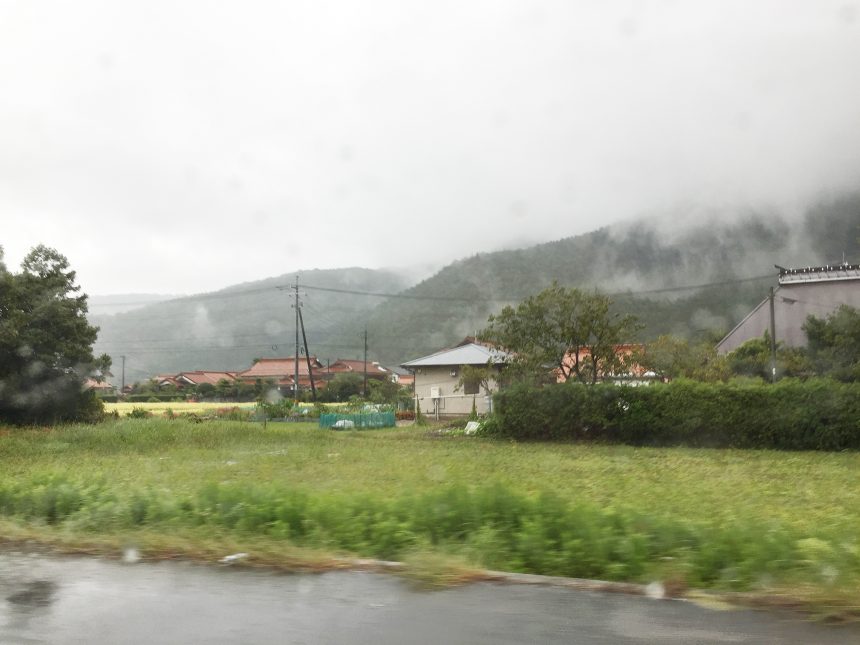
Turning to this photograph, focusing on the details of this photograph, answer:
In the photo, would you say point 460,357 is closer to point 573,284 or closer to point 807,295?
point 573,284

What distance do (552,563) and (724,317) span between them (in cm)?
6820

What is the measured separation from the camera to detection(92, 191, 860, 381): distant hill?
65.8 m

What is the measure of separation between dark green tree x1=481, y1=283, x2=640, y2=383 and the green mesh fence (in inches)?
458

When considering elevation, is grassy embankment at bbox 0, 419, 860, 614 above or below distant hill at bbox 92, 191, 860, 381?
below

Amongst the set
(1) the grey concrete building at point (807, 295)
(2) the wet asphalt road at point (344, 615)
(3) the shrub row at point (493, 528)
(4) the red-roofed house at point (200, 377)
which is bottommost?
(2) the wet asphalt road at point (344, 615)

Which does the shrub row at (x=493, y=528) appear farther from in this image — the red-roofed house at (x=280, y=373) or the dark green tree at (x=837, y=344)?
the red-roofed house at (x=280, y=373)

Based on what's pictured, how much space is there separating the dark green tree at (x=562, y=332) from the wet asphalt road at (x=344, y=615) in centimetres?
2602

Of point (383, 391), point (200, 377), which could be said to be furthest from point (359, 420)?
point (200, 377)

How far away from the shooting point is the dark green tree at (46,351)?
117 ft

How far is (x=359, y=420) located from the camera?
137ft

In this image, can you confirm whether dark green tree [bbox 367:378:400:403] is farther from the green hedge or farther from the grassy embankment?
the grassy embankment

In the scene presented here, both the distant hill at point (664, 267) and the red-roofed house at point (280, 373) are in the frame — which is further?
the red-roofed house at point (280, 373)

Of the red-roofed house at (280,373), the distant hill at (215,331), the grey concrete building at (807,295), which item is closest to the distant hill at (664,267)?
the grey concrete building at (807,295)

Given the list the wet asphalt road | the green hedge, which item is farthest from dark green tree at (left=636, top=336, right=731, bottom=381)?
the wet asphalt road
